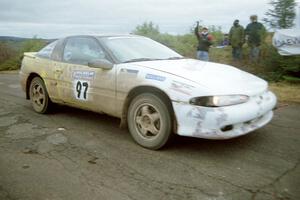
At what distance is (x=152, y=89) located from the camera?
14.6ft

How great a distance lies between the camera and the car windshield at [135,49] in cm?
508

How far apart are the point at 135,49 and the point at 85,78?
83 cm

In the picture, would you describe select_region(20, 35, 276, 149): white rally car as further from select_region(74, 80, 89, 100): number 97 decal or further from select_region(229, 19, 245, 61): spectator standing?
select_region(229, 19, 245, 61): spectator standing

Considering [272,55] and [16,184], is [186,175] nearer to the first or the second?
[16,184]

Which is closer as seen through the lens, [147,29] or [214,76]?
[214,76]

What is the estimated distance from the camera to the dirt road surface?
3412 millimetres

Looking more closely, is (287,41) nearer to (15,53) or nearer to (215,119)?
(215,119)

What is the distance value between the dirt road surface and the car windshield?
3.58 ft

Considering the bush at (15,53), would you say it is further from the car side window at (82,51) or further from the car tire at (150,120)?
the car tire at (150,120)

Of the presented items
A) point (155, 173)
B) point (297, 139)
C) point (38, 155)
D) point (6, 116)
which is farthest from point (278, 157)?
point (6, 116)

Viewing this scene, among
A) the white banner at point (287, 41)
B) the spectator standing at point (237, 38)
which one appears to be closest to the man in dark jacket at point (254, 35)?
the spectator standing at point (237, 38)

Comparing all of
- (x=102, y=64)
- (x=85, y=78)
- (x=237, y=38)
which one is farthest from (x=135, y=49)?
(x=237, y=38)

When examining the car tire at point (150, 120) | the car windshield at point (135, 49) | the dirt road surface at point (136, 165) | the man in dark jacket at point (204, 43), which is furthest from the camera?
the man in dark jacket at point (204, 43)

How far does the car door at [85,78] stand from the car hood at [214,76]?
59 centimetres
